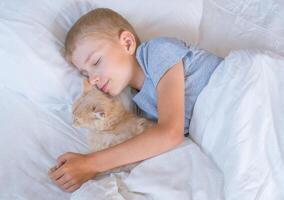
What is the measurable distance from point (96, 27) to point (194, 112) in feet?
1.19

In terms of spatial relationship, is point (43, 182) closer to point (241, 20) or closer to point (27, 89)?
point (27, 89)

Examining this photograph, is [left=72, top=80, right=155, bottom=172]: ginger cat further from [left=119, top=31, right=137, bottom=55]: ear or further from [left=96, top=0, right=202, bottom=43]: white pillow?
[left=96, top=0, right=202, bottom=43]: white pillow

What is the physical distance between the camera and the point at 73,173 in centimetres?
108

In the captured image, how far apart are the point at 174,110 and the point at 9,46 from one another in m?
0.53

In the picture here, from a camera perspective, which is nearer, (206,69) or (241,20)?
(206,69)

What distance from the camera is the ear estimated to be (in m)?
1.24

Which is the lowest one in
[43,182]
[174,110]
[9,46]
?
[43,182]

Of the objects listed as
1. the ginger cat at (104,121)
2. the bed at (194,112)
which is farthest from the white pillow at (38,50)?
the ginger cat at (104,121)

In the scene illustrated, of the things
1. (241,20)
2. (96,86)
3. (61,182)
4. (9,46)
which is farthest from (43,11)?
(241,20)

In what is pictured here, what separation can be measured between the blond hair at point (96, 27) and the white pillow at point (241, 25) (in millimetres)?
334

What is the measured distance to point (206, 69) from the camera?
4.02 feet

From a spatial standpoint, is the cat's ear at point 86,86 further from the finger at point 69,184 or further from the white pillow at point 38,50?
the finger at point 69,184

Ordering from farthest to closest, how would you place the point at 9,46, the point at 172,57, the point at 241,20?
the point at 241,20 < the point at 9,46 < the point at 172,57

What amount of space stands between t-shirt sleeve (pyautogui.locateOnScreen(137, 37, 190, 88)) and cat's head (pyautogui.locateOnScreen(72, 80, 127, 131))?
0.44 ft
